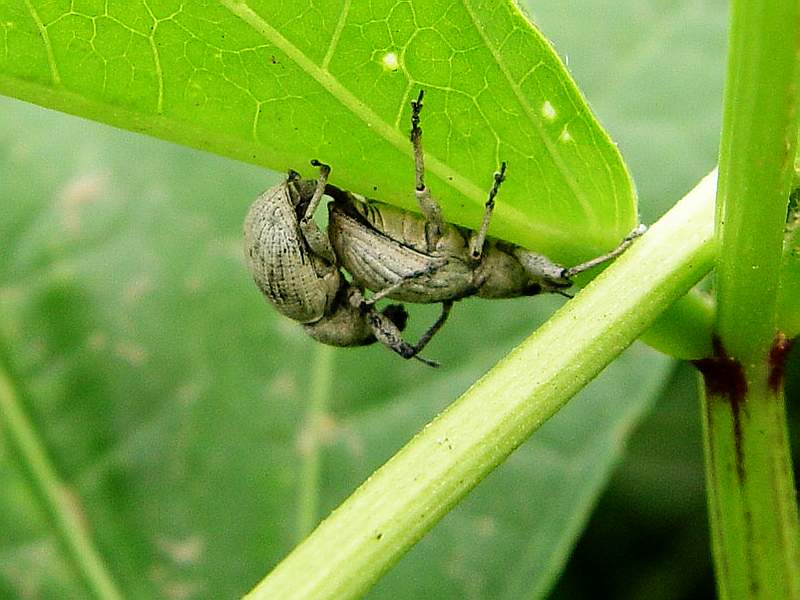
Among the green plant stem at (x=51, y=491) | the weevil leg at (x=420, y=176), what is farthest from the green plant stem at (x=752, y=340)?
the green plant stem at (x=51, y=491)

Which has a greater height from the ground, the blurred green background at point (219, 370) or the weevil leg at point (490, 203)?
the weevil leg at point (490, 203)

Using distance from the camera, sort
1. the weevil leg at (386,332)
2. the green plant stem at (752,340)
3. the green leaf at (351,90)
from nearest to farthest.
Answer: the green plant stem at (752,340)
the green leaf at (351,90)
the weevil leg at (386,332)

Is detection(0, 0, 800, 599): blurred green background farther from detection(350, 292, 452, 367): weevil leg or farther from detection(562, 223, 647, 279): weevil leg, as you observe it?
detection(562, 223, 647, 279): weevil leg

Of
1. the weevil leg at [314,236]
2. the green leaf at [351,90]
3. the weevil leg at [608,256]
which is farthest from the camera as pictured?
the weevil leg at [314,236]

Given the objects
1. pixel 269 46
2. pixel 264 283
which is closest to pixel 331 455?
pixel 264 283

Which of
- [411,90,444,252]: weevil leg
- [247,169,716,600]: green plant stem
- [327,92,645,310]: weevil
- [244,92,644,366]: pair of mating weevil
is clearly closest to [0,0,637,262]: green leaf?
[411,90,444,252]: weevil leg

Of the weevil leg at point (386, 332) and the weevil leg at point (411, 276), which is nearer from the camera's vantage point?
the weevil leg at point (411, 276)

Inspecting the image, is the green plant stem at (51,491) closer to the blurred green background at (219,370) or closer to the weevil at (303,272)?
the blurred green background at (219,370)

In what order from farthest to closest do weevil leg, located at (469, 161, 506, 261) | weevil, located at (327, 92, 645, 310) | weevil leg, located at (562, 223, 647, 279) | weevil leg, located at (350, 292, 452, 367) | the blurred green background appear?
the blurred green background → weevil leg, located at (350, 292, 452, 367) → weevil, located at (327, 92, 645, 310) → weevil leg, located at (469, 161, 506, 261) → weevil leg, located at (562, 223, 647, 279)
